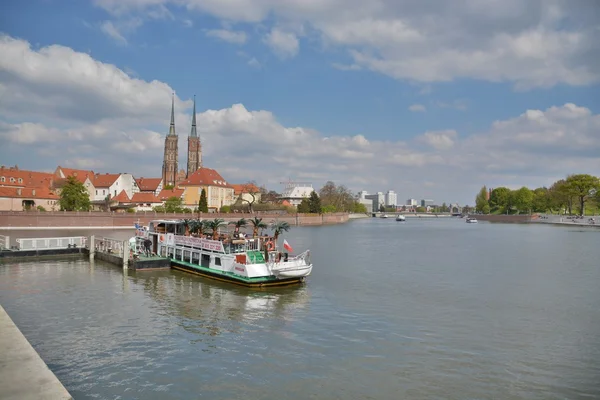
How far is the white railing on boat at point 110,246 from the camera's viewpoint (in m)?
52.4

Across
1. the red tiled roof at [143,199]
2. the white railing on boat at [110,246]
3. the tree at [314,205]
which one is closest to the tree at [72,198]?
the red tiled roof at [143,199]

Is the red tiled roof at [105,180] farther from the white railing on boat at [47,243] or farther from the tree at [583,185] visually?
the tree at [583,185]

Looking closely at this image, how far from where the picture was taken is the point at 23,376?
12109 mm

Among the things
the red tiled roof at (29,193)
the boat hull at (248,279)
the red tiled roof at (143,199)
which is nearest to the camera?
the boat hull at (248,279)

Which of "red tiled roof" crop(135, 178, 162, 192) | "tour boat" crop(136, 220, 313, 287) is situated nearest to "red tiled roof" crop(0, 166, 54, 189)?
"red tiled roof" crop(135, 178, 162, 192)

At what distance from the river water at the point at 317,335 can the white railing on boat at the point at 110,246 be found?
29.0 ft

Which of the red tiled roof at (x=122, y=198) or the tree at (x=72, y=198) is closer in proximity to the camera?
the tree at (x=72, y=198)

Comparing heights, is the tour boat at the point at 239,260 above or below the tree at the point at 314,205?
below

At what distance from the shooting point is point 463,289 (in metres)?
36.9

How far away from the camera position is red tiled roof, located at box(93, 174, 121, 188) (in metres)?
162

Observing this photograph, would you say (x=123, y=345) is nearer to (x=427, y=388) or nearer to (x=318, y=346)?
(x=318, y=346)

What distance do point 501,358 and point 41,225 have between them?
339 feet

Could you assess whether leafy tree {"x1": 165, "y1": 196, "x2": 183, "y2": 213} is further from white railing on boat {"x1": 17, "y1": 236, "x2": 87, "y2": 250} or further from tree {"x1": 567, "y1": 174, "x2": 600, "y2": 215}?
tree {"x1": 567, "y1": 174, "x2": 600, "y2": 215}

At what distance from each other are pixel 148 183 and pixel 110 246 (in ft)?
450
